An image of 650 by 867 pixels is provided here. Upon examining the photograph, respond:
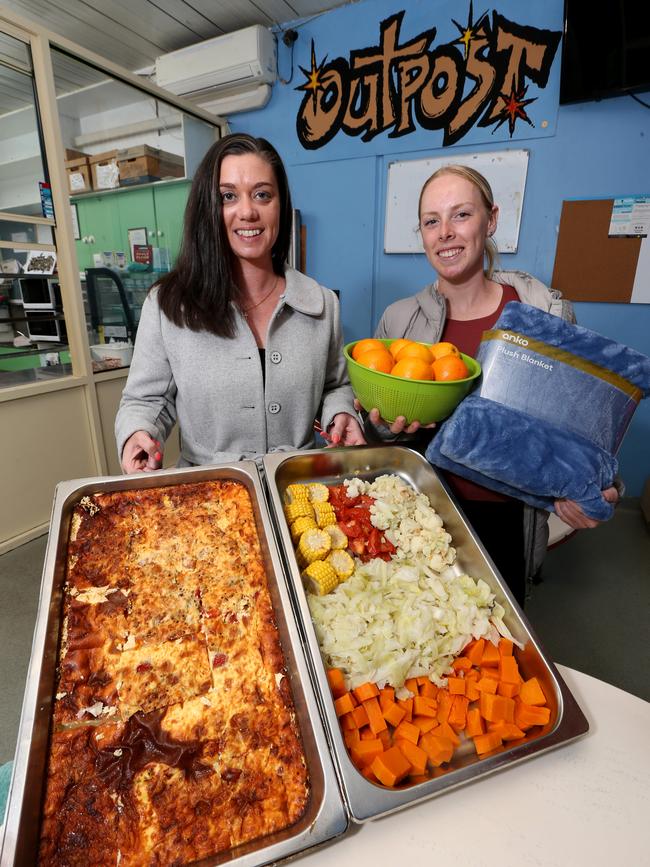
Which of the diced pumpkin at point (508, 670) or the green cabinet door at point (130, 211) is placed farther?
the green cabinet door at point (130, 211)

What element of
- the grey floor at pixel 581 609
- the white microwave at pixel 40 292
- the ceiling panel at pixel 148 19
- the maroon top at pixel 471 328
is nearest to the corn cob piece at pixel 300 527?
the maroon top at pixel 471 328

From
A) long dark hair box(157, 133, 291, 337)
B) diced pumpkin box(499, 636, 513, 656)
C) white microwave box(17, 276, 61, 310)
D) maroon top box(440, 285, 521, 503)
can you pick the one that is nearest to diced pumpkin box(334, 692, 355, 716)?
diced pumpkin box(499, 636, 513, 656)

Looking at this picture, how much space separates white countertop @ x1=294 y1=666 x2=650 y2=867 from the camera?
0.62 metres

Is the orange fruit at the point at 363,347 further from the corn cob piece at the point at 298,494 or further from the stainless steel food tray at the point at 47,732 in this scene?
the stainless steel food tray at the point at 47,732

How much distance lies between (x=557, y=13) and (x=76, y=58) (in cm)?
299

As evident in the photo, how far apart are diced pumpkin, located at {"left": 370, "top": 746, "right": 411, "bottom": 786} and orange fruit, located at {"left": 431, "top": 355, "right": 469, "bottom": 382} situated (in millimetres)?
794

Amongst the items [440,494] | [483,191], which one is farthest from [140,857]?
[483,191]

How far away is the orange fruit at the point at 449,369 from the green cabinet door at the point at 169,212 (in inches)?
141

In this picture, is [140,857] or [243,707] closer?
[140,857]

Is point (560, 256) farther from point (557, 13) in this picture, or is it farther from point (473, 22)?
point (473, 22)

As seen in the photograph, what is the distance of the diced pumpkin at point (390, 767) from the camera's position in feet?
2.28

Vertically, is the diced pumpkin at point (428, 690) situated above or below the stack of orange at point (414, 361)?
below

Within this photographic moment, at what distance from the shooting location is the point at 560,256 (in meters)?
3.09

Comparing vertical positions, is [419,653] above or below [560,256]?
below
